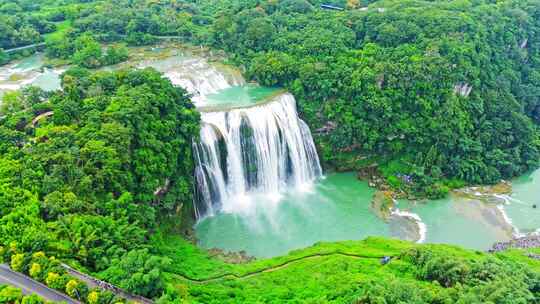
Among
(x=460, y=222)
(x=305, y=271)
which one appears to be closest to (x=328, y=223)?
(x=305, y=271)

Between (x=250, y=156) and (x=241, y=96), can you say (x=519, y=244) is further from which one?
(x=241, y=96)

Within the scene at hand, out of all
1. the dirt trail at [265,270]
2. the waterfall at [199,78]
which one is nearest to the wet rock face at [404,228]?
the dirt trail at [265,270]

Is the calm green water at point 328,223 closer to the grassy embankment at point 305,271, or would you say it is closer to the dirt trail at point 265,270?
the grassy embankment at point 305,271

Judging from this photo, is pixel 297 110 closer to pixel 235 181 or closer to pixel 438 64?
pixel 235 181

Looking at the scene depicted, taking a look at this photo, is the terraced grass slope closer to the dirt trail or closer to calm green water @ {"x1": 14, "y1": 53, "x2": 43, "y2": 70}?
the dirt trail

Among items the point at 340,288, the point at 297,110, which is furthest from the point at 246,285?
the point at 297,110

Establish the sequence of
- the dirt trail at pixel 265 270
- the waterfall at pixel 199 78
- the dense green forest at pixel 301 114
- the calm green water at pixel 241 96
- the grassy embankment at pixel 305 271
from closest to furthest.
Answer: the dense green forest at pixel 301 114 < the grassy embankment at pixel 305 271 < the dirt trail at pixel 265 270 < the calm green water at pixel 241 96 < the waterfall at pixel 199 78
